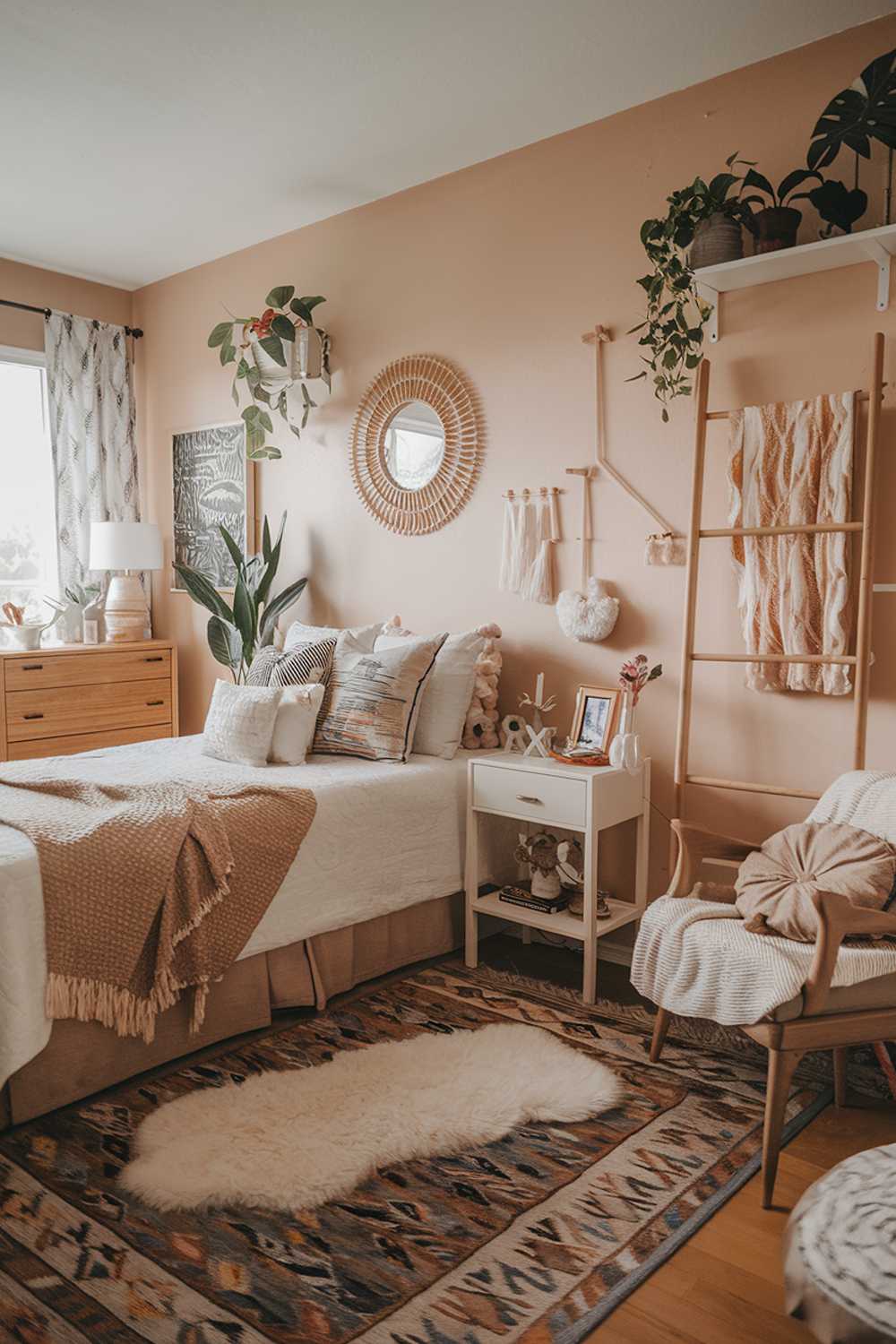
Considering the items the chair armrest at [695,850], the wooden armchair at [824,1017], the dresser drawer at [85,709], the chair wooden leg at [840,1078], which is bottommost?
the chair wooden leg at [840,1078]

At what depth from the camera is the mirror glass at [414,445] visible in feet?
12.2

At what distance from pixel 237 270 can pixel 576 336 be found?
1.92 metres

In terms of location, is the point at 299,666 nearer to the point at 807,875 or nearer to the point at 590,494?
the point at 590,494

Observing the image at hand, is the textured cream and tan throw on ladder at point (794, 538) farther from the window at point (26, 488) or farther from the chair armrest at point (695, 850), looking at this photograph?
the window at point (26, 488)

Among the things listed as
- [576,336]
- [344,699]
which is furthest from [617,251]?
[344,699]

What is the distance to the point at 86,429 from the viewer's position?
4.80m

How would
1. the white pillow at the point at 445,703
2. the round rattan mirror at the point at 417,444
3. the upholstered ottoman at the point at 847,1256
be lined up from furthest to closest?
the round rattan mirror at the point at 417,444
the white pillow at the point at 445,703
the upholstered ottoman at the point at 847,1256

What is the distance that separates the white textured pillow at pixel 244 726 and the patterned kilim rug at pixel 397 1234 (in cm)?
106

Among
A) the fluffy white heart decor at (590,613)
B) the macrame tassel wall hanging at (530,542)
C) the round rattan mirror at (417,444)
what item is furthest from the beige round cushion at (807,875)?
the round rattan mirror at (417,444)

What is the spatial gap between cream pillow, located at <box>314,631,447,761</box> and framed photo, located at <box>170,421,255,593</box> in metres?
1.42

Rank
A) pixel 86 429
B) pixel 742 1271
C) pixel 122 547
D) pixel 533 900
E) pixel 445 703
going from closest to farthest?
pixel 742 1271
pixel 533 900
pixel 445 703
pixel 122 547
pixel 86 429

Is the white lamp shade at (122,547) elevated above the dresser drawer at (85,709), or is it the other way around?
the white lamp shade at (122,547)

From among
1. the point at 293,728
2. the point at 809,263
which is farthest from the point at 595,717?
the point at 809,263

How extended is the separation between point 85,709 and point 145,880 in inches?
89.2
